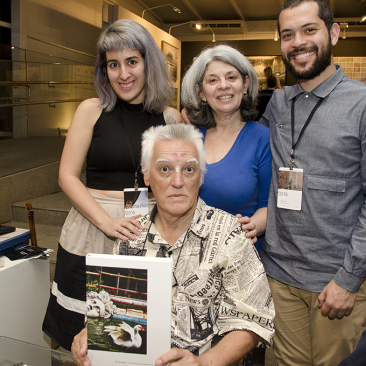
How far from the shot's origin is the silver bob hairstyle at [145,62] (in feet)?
5.84

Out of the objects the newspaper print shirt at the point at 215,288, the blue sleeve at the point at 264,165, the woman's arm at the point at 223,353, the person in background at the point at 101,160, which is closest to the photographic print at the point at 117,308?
the woman's arm at the point at 223,353

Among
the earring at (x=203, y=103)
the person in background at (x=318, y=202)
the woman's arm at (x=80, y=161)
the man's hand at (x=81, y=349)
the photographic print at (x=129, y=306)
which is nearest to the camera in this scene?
the photographic print at (x=129, y=306)

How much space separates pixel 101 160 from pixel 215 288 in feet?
2.79

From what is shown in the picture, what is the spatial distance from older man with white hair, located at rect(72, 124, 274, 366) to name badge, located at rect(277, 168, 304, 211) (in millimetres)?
332

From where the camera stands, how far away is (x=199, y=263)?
138 centimetres

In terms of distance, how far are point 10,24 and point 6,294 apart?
6576 mm

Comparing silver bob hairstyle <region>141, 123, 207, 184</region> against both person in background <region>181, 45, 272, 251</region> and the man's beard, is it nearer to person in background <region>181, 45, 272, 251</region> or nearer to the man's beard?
person in background <region>181, 45, 272, 251</region>

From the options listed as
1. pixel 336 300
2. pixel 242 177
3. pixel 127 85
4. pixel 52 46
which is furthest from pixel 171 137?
pixel 52 46

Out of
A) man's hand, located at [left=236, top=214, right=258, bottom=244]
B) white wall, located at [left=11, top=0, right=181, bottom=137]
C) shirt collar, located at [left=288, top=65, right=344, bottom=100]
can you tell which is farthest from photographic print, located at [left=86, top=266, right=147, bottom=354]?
white wall, located at [left=11, top=0, right=181, bottom=137]

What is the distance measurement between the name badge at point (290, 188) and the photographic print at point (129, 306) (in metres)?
0.78

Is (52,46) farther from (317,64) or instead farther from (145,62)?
(317,64)

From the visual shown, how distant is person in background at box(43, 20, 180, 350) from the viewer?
1795 mm

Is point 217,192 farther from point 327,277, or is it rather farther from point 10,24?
point 10,24

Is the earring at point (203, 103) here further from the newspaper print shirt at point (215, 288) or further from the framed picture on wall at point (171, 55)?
the framed picture on wall at point (171, 55)
